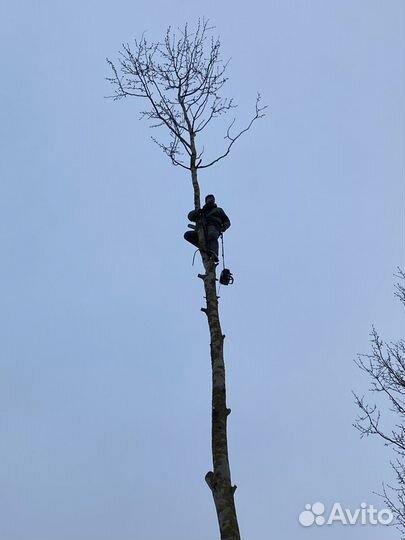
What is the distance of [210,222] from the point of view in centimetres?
845

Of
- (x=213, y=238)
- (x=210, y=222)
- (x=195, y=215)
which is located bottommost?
(x=213, y=238)

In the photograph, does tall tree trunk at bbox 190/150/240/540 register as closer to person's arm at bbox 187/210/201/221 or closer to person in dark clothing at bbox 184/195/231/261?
person in dark clothing at bbox 184/195/231/261

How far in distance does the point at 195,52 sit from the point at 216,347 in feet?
15.6

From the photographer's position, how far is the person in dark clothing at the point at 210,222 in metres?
8.14

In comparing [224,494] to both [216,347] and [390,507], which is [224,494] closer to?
[216,347]

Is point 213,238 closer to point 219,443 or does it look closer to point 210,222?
point 210,222

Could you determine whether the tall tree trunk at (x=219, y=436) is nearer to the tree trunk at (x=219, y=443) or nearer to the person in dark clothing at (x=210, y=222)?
the tree trunk at (x=219, y=443)

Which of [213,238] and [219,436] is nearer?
[219,436]

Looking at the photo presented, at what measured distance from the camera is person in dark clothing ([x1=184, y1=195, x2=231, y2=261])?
814 centimetres

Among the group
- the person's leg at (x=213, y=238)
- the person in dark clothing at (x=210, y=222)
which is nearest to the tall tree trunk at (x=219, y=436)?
the person's leg at (x=213, y=238)

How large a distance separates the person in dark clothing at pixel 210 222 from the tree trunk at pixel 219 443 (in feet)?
2.78

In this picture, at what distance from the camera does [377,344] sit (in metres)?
12.7

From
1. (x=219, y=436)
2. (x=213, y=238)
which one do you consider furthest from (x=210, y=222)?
(x=219, y=436)

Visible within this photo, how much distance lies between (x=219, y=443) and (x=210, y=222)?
304 cm
